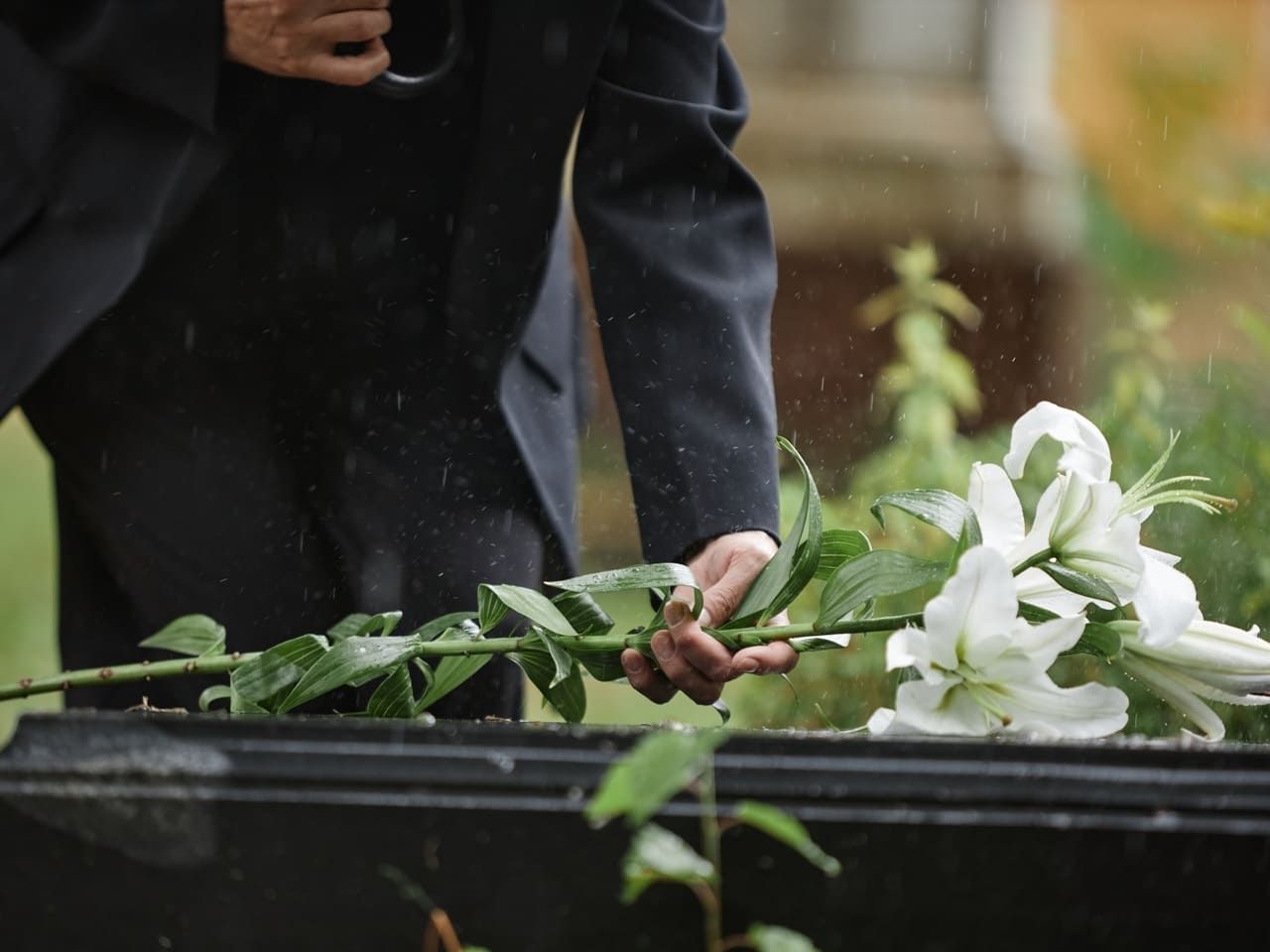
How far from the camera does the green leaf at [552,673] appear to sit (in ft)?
3.33

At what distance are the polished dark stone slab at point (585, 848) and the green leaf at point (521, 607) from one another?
34 cm

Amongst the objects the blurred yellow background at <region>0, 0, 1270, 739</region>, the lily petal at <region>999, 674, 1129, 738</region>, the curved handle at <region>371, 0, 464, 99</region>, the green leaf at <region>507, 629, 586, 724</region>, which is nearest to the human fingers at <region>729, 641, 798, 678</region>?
the green leaf at <region>507, 629, 586, 724</region>

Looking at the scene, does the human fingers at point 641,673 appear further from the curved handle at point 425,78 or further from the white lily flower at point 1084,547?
the curved handle at point 425,78

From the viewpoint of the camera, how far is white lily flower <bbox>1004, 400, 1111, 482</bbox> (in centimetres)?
86

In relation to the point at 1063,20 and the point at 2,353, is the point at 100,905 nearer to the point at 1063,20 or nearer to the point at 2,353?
the point at 2,353

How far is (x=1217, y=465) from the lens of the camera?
1961mm

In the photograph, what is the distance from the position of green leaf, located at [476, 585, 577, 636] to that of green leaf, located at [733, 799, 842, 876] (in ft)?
1.23

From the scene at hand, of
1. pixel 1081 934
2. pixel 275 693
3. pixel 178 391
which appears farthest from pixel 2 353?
pixel 1081 934

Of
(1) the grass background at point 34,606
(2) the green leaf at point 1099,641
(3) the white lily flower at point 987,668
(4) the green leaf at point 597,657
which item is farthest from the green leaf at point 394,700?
(1) the grass background at point 34,606

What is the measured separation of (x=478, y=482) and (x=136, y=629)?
0.46m

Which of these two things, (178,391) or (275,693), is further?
(178,391)

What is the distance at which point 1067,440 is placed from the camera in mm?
867

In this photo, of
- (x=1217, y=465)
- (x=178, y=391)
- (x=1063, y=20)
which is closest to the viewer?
(x=178, y=391)

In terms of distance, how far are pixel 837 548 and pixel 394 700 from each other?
325mm
